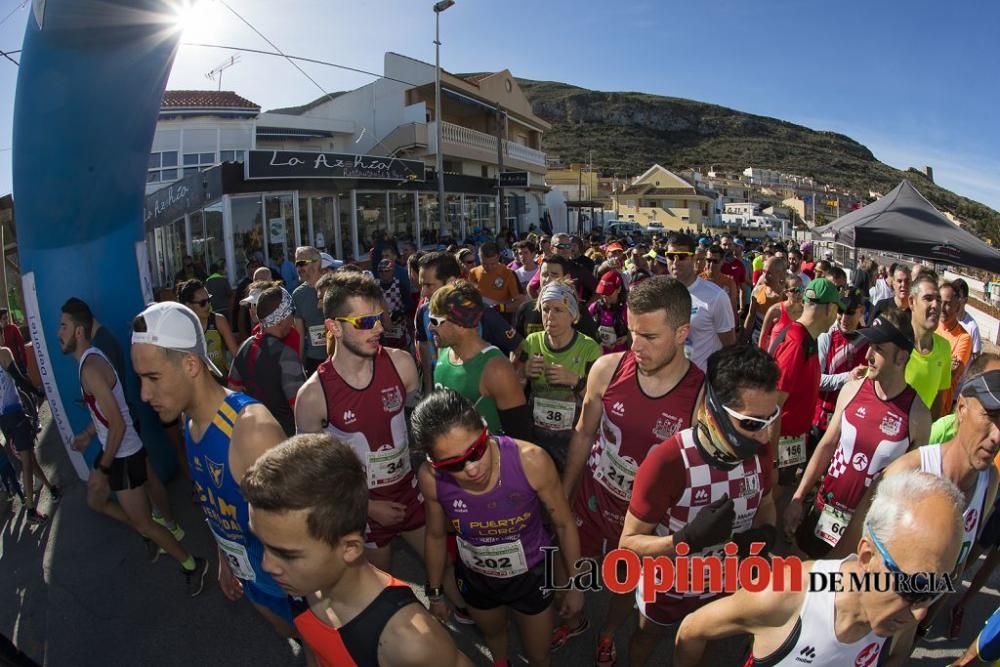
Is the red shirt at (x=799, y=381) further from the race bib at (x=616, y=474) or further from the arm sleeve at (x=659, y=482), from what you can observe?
the arm sleeve at (x=659, y=482)

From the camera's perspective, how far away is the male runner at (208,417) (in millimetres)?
2260

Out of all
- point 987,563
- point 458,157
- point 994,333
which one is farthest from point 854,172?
point 987,563

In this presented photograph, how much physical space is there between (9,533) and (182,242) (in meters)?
13.3

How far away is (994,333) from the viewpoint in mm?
8508

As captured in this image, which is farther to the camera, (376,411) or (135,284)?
(135,284)

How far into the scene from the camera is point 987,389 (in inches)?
85.0

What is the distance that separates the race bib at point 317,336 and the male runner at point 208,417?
296 cm

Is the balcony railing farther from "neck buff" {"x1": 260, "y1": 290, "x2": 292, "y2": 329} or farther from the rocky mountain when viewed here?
the rocky mountain

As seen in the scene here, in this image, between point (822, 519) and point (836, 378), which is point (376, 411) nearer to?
point (822, 519)

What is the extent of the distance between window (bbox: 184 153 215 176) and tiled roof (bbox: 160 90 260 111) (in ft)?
9.69

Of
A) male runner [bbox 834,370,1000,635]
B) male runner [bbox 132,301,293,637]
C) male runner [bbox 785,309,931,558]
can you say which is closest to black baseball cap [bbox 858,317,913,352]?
male runner [bbox 785,309,931,558]

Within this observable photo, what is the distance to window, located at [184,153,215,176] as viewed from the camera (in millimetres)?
19016

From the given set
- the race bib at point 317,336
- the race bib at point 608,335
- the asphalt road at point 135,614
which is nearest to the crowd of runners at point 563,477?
the asphalt road at point 135,614

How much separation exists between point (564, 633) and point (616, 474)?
981 millimetres
